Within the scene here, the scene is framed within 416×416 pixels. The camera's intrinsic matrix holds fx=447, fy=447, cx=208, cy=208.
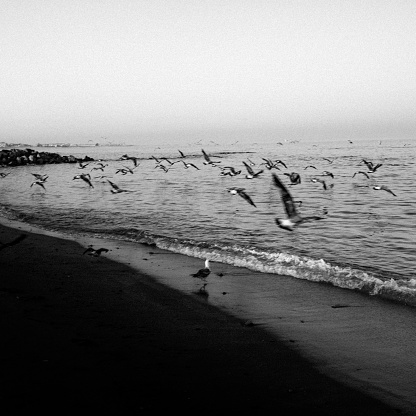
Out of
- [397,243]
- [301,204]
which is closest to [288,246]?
[397,243]

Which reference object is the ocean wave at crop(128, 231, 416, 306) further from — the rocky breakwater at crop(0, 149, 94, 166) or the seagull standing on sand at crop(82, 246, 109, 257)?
the rocky breakwater at crop(0, 149, 94, 166)

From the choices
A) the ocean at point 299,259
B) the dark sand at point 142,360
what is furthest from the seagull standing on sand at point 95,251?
the dark sand at point 142,360

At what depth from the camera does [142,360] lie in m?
5.10

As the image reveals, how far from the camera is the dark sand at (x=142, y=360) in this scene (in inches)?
168

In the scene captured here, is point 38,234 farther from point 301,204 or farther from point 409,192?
point 409,192

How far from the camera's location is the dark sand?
14.0ft

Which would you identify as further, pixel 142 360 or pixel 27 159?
pixel 27 159

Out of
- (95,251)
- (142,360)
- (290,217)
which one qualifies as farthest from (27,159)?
(142,360)

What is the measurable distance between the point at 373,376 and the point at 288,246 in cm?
648

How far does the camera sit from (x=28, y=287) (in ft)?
25.1

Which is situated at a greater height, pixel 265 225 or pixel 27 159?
pixel 27 159

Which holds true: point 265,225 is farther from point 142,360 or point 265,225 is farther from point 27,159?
point 27,159

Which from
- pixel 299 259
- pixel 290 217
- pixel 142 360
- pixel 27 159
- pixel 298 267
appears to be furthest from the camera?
pixel 27 159

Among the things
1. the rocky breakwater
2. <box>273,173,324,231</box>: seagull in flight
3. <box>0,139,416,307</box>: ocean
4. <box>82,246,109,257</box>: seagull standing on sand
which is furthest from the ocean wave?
the rocky breakwater
